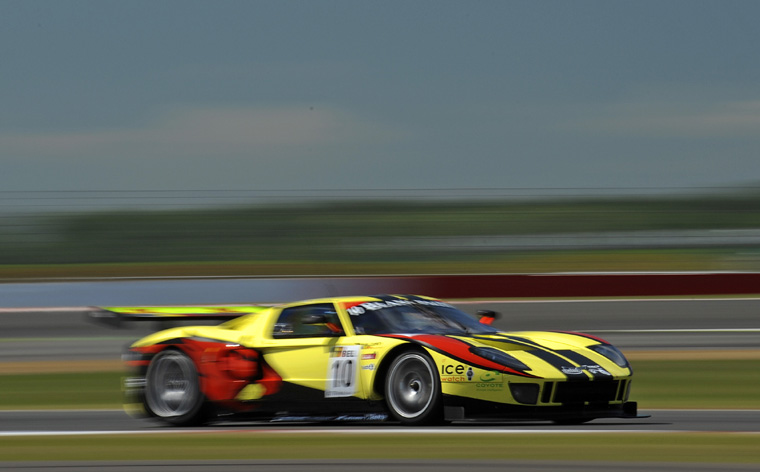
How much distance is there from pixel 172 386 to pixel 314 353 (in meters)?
1.33

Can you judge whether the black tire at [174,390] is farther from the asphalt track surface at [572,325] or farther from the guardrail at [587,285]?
the guardrail at [587,285]

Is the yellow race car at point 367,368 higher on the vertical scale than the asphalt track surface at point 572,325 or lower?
lower

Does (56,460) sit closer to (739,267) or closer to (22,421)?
(22,421)

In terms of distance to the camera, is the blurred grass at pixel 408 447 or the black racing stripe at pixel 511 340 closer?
the blurred grass at pixel 408 447

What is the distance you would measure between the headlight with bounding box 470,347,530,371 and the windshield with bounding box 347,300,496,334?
1.99 ft

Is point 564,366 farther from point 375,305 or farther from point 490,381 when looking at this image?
point 375,305

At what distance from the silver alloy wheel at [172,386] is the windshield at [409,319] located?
1.37 meters

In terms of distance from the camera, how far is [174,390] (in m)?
8.20

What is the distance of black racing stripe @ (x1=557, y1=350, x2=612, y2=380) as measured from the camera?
694 centimetres

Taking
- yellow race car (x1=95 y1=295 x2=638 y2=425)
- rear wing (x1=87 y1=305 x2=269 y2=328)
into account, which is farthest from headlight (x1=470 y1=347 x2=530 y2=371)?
rear wing (x1=87 y1=305 x2=269 y2=328)

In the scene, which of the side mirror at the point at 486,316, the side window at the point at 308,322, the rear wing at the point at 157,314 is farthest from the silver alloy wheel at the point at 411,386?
the rear wing at the point at 157,314

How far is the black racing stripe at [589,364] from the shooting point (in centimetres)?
694

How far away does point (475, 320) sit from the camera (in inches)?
310

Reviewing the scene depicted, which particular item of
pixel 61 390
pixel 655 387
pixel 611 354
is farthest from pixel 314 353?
pixel 61 390
